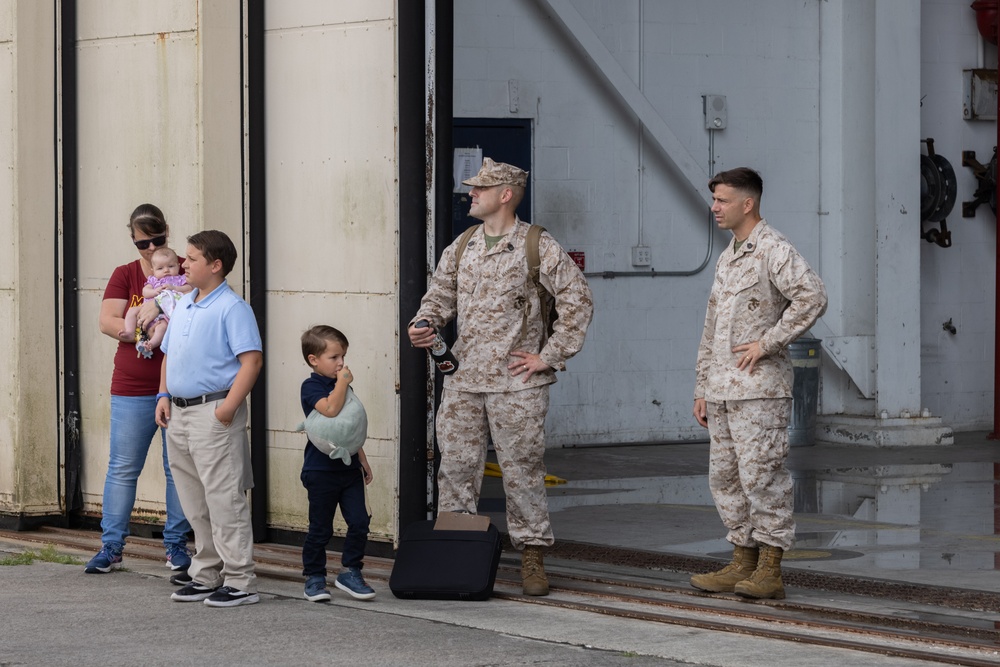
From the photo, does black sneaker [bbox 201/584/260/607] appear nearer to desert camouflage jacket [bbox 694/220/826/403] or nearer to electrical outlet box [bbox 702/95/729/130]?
desert camouflage jacket [bbox 694/220/826/403]

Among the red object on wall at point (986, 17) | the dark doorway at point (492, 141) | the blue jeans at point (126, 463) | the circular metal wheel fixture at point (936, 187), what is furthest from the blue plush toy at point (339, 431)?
the red object on wall at point (986, 17)

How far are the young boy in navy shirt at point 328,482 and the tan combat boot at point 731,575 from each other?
1472 millimetres

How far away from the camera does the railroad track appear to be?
20.2 feet

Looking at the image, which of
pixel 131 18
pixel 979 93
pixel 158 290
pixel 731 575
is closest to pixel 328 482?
pixel 158 290

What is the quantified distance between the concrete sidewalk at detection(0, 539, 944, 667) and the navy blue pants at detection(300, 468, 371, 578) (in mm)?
191

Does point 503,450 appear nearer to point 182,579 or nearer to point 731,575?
point 731,575

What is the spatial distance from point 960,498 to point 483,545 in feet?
16.0

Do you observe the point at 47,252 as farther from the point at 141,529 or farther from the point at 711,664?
the point at 711,664

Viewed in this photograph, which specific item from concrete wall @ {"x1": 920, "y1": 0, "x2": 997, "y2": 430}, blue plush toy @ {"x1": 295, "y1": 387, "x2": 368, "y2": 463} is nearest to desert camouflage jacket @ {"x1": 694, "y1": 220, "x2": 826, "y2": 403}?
blue plush toy @ {"x1": 295, "y1": 387, "x2": 368, "y2": 463}

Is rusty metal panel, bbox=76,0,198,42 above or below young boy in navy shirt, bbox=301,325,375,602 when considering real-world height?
above

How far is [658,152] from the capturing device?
1405 cm

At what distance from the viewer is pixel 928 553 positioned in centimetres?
857

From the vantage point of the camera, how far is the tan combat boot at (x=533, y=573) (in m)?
7.27

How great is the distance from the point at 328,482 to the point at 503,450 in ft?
2.58
